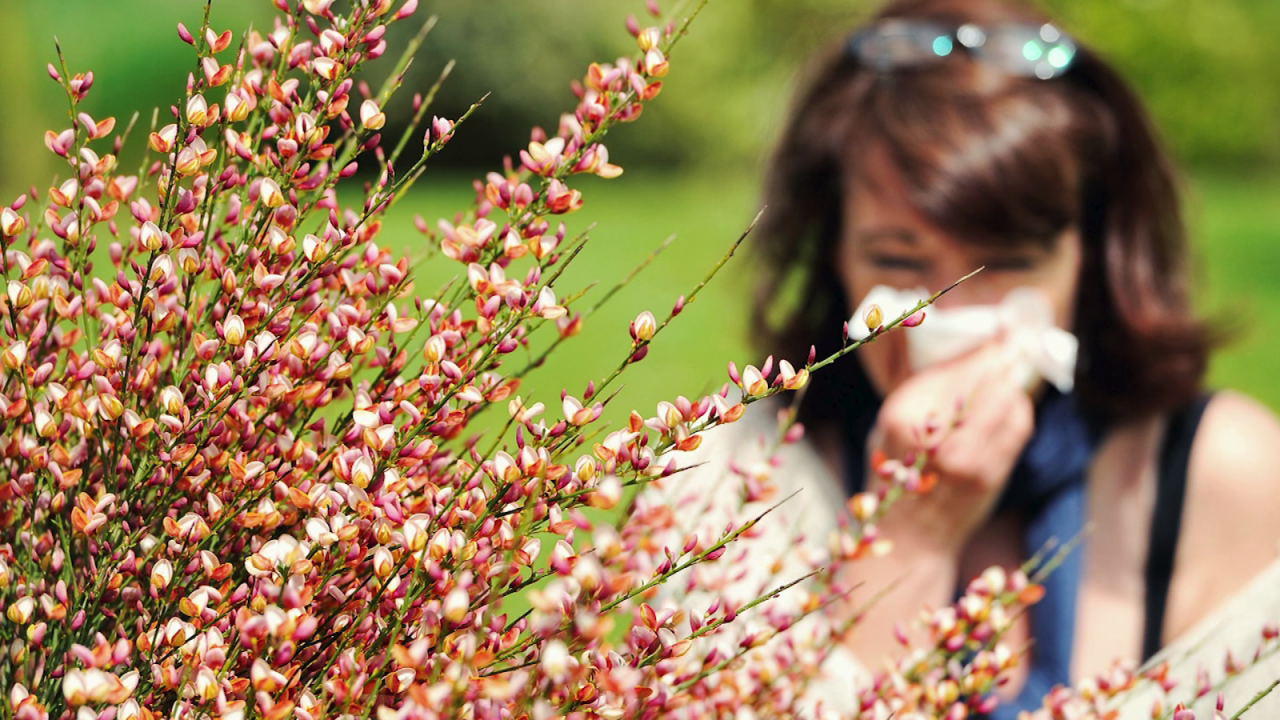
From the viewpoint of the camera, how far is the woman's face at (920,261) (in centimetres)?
180

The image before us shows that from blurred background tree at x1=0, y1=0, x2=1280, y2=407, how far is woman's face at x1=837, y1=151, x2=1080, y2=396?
6.03 meters

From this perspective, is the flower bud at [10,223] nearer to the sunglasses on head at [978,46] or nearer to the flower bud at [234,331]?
the flower bud at [234,331]

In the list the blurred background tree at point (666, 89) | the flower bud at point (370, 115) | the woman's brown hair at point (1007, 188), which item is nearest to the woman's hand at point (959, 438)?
the woman's brown hair at point (1007, 188)

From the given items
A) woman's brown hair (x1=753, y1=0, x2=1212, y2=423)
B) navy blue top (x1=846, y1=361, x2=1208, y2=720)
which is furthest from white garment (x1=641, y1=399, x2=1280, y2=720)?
woman's brown hair (x1=753, y1=0, x2=1212, y2=423)

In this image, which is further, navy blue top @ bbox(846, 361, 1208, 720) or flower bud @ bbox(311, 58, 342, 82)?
navy blue top @ bbox(846, 361, 1208, 720)

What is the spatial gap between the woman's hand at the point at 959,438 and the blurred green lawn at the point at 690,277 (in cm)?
53

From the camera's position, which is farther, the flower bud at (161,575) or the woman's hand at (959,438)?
the woman's hand at (959,438)

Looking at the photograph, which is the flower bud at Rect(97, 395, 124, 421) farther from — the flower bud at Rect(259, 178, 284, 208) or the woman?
the woman

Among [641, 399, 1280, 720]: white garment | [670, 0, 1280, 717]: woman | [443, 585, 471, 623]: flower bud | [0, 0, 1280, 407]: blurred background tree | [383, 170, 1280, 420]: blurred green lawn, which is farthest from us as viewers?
[0, 0, 1280, 407]: blurred background tree

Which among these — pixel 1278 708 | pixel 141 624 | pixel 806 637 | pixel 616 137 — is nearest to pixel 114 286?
pixel 141 624

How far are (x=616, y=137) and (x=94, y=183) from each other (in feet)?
52.6

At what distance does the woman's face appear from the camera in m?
1.80

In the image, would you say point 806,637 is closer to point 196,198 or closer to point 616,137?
point 196,198

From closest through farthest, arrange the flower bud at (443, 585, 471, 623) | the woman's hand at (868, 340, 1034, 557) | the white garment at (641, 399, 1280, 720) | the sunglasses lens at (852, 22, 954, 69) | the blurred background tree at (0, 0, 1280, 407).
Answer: the flower bud at (443, 585, 471, 623), the white garment at (641, 399, 1280, 720), the woman's hand at (868, 340, 1034, 557), the sunglasses lens at (852, 22, 954, 69), the blurred background tree at (0, 0, 1280, 407)
